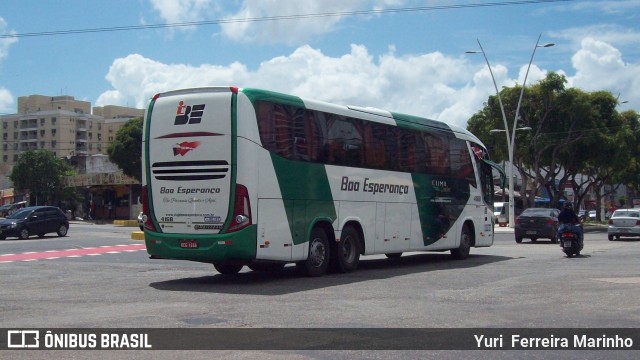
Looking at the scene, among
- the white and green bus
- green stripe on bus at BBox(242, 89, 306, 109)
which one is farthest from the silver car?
green stripe on bus at BBox(242, 89, 306, 109)

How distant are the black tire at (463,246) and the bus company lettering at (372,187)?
11.8 ft

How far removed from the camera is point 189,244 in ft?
44.9

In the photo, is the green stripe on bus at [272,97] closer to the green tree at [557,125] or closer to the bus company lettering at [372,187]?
the bus company lettering at [372,187]

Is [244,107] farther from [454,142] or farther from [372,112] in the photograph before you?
[454,142]

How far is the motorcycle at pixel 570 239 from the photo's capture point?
2150 cm

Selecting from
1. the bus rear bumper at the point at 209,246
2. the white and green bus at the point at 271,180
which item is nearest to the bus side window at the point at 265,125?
the white and green bus at the point at 271,180

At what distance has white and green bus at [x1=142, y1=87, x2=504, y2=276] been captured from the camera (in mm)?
13406

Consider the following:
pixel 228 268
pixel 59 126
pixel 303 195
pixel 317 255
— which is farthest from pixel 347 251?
pixel 59 126

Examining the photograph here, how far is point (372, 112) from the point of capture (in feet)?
56.2

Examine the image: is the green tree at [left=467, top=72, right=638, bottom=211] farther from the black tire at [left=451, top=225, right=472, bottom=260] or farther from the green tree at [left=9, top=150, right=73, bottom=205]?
the green tree at [left=9, top=150, right=73, bottom=205]

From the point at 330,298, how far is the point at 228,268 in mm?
4814

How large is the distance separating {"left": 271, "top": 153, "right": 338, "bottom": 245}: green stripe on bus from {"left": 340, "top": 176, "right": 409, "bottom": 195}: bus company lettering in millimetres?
649

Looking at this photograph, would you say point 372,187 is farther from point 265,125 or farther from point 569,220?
point 569,220

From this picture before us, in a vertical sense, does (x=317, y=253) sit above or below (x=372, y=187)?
below
